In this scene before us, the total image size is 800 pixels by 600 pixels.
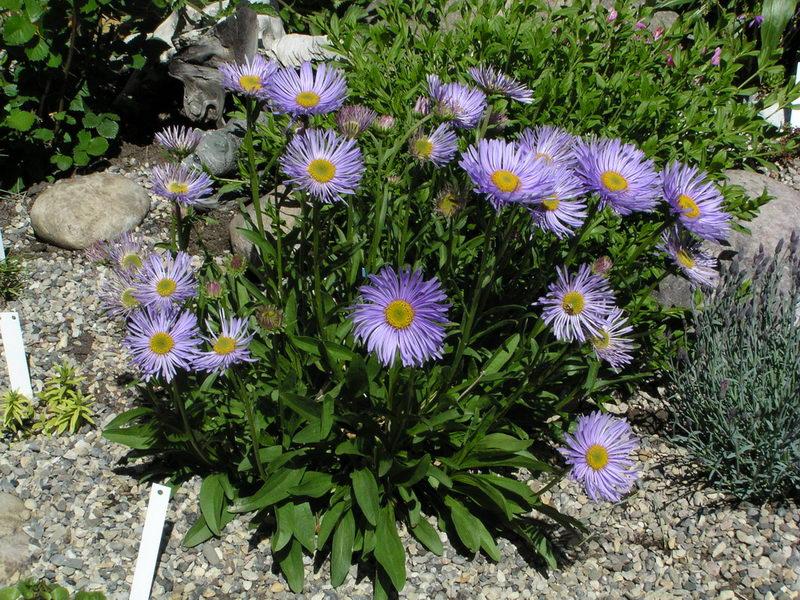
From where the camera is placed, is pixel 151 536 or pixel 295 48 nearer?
pixel 151 536

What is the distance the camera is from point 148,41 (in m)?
4.60

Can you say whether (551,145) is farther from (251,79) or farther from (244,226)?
(244,226)

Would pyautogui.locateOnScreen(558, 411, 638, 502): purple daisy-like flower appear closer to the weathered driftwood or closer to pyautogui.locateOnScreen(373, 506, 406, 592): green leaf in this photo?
pyautogui.locateOnScreen(373, 506, 406, 592): green leaf

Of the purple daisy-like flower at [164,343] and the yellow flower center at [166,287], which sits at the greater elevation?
the yellow flower center at [166,287]

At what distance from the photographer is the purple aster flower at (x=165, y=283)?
247cm

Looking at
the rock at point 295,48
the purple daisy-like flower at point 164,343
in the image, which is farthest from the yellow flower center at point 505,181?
the rock at point 295,48

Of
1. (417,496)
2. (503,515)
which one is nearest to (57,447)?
(417,496)

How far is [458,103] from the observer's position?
2.67 metres

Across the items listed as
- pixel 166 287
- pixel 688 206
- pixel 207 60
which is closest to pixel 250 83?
pixel 166 287

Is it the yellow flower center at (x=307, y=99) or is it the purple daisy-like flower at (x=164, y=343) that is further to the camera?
the yellow flower center at (x=307, y=99)

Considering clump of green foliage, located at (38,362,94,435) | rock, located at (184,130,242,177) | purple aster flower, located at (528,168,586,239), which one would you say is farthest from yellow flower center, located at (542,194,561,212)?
rock, located at (184,130,242,177)

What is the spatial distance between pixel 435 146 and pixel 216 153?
2094mm

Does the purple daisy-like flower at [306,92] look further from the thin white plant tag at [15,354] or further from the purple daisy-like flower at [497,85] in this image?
the thin white plant tag at [15,354]

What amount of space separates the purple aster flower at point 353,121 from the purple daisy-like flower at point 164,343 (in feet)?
2.44
